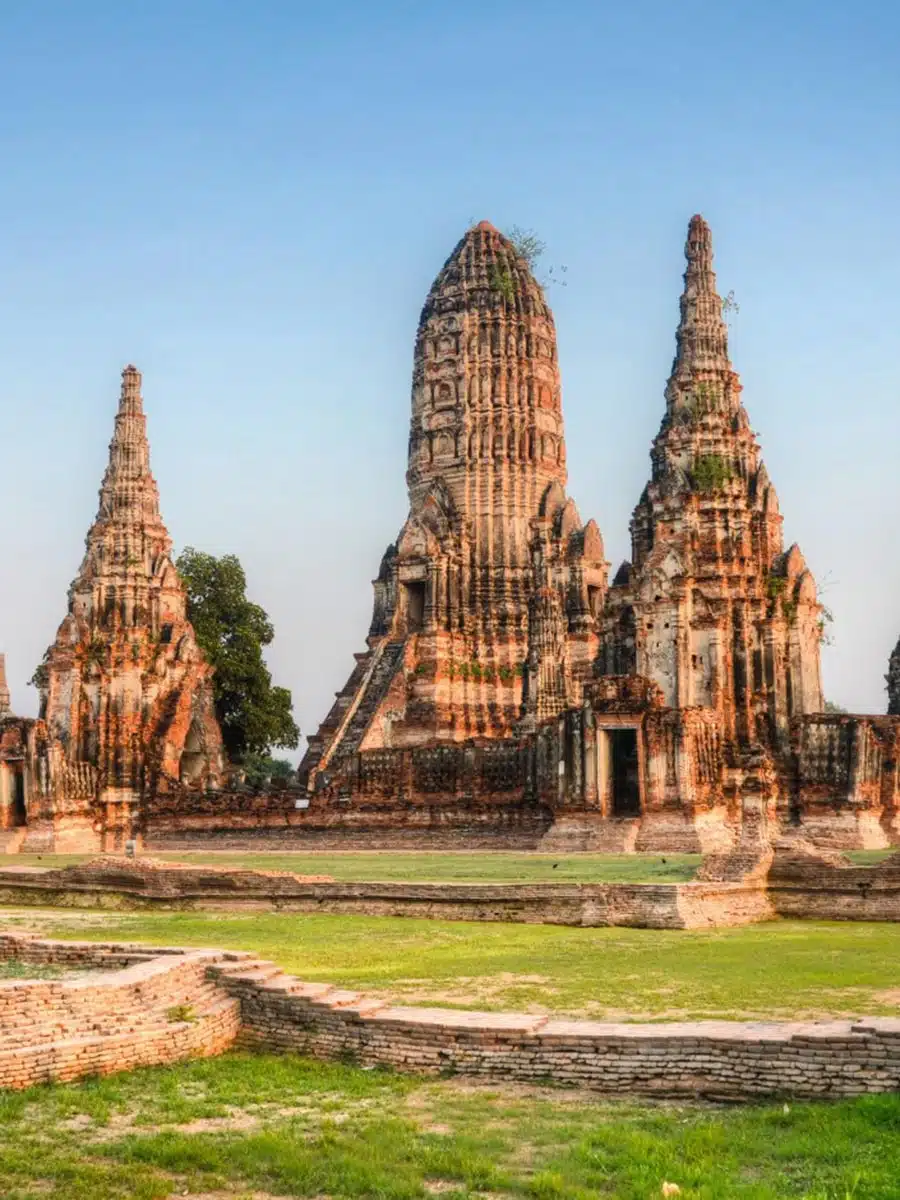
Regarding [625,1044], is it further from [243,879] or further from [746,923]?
[243,879]

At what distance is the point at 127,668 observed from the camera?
46438mm

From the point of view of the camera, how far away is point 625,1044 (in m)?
11.3

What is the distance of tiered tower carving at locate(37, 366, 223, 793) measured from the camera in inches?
1811

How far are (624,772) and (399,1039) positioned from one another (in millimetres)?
24528

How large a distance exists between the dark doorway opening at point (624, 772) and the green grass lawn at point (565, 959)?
535 inches

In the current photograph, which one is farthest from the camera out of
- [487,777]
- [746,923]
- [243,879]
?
[487,777]

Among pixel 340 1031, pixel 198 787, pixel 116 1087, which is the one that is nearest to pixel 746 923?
pixel 340 1031

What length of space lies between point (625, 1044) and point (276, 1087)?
8.16ft

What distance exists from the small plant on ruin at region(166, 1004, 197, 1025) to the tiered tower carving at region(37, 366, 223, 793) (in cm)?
3292

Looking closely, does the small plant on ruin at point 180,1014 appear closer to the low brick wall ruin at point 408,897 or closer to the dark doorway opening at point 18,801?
the low brick wall ruin at point 408,897

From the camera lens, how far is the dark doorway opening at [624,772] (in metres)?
35.7

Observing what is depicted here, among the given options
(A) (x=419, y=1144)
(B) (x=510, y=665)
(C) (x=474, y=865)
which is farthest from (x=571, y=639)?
(A) (x=419, y=1144)

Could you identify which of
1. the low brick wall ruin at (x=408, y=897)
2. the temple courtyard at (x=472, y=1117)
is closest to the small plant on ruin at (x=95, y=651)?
the low brick wall ruin at (x=408, y=897)

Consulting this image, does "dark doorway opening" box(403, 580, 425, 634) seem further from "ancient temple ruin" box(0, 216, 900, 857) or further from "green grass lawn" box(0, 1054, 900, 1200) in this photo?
"green grass lawn" box(0, 1054, 900, 1200)
